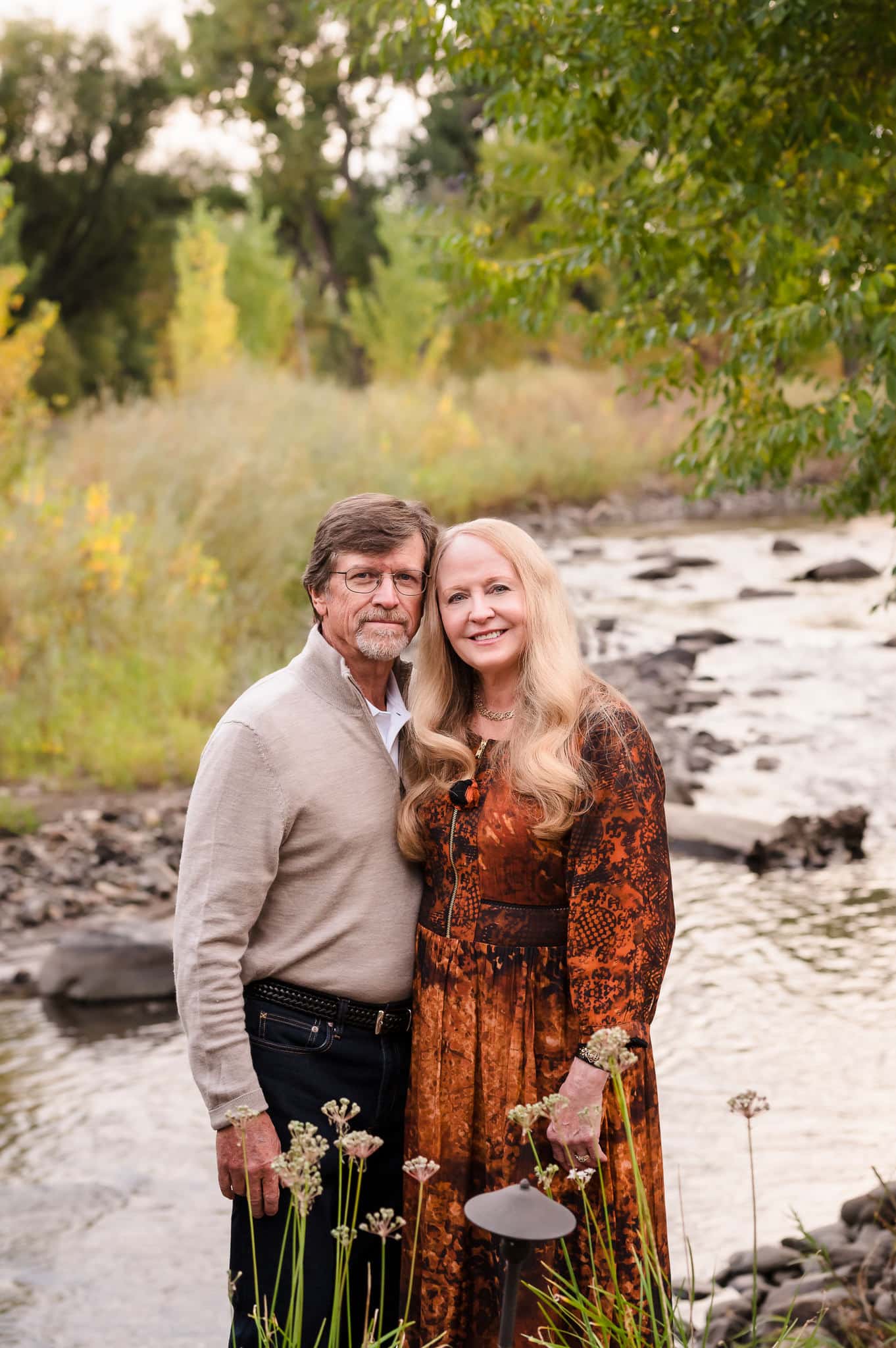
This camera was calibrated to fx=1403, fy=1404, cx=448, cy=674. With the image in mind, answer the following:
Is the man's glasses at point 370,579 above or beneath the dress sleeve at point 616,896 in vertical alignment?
above

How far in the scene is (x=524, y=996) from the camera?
283cm

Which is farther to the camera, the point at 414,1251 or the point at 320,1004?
the point at 320,1004

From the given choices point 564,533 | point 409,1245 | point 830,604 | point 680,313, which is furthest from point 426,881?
point 564,533

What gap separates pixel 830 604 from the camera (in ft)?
57.2

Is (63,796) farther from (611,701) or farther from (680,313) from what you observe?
(611,701)

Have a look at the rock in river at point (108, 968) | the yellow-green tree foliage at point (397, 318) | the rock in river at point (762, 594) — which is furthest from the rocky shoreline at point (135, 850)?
the yellow-green tree foliage at point (397, 318)

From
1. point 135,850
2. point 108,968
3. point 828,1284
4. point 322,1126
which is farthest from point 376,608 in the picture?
point 135,850

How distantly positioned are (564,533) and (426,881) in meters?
21.7

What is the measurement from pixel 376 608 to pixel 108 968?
15.4ft

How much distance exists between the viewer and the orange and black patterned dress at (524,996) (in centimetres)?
277

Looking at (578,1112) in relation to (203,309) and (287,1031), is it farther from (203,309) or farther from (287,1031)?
(203,309)

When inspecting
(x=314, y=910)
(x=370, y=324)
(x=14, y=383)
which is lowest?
(x=314, y=910)

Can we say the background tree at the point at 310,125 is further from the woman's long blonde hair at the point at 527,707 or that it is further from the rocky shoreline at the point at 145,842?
the woman's long blonde hair at the point at 527,707

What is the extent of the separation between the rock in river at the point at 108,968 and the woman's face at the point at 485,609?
4590mm
